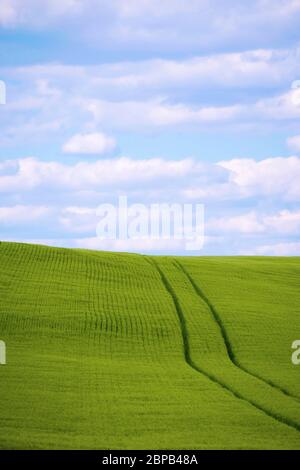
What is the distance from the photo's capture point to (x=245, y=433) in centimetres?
2144

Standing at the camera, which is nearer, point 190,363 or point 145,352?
point 190,363

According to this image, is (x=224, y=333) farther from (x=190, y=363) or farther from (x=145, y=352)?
(x=145, y=352)

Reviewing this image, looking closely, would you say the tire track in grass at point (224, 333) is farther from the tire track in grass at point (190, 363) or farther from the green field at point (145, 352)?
the tire track in grass at point (190, 363)

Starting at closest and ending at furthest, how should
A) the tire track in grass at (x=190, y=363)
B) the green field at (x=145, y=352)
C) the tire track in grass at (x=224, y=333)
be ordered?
the green field at (x=145, y=352), the tire track in grass at (x=190, y=363), the tire track in grass at (x=224, y=333)

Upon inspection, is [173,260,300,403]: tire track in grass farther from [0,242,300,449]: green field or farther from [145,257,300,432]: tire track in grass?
[145,257,300,432]: tire track in grass

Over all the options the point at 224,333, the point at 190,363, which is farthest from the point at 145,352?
the point at 224,333

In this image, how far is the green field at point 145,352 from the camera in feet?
70.8

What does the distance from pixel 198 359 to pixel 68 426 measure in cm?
1467

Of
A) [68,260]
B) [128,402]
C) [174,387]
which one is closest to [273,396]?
[174,387]

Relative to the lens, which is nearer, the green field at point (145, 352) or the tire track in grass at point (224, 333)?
the green field at point (145, 352)

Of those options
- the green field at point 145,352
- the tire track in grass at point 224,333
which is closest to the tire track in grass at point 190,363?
the green field at point 145,352

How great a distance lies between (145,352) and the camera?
3594cm

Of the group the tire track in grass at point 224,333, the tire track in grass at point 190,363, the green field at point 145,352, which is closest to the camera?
the green field at point 145,352
